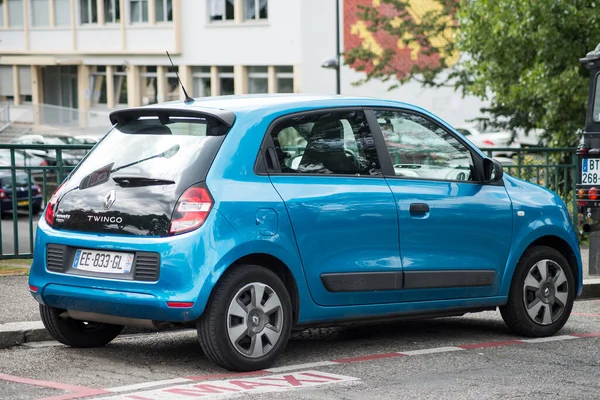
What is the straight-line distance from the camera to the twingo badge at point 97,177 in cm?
757

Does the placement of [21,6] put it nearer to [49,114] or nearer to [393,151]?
[49,114]

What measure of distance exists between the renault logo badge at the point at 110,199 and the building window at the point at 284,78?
4605 centimetres

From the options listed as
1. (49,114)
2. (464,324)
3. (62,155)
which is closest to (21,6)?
(49,114)

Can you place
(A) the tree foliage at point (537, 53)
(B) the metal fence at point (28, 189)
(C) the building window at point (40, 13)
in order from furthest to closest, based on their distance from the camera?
(C) the building window at point (40, 13)
(A) the tree foliage at point (537, 53)
(B) the metal fence at point (28, 189)

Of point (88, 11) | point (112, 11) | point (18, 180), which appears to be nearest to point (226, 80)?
point (112, 11)

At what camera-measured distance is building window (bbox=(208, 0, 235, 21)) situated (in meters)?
55.3

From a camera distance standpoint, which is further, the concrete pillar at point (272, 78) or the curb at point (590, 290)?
the concrete pillar at point (272, 78)

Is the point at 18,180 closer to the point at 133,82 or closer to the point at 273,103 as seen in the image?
the point at 273,103

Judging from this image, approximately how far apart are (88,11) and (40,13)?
326 cm

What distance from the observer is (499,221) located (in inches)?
338

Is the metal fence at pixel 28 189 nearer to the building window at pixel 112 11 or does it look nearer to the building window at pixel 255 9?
the building window at pixel 255 9

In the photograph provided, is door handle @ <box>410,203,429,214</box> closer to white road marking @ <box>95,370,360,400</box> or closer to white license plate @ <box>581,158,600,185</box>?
white road marking @ <box>95,370,360,400</box>

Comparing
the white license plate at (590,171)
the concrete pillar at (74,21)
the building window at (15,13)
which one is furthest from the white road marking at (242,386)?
the building window at (15,13)

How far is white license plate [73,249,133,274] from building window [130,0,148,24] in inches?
2089
